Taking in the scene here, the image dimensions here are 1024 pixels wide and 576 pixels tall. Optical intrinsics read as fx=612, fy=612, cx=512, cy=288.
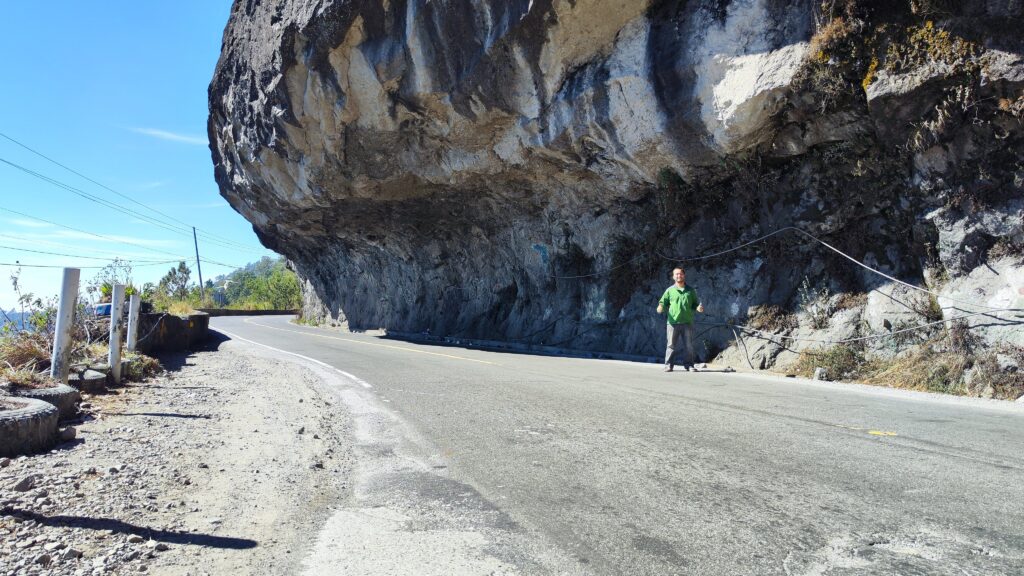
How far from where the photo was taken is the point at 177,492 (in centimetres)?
385

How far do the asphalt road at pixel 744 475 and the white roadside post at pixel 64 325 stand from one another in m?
3.66

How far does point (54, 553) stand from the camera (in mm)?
2822

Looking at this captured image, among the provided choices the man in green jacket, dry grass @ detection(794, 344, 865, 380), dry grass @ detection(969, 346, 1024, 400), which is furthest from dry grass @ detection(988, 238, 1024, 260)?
the man in green jacket

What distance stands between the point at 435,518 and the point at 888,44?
9.48 meters

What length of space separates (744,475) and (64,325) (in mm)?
7206

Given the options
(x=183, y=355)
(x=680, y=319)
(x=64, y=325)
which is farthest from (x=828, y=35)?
(x=183, y=355)

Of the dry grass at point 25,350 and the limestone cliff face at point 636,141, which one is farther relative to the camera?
the limestone cliff face at point 636,141

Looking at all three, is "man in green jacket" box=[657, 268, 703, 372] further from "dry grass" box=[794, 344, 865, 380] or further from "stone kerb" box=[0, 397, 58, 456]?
"stone kerb" box=[0, 397, 58, 456]

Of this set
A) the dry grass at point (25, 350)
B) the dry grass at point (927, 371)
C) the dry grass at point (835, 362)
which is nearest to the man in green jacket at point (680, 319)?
the dry grass at point (835, 362)

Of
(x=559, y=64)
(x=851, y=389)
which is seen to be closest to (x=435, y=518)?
(x=851, y=389)

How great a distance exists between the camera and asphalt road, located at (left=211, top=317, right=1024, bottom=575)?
2812 millimetres

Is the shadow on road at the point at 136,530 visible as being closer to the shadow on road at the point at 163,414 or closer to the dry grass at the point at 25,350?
the shadow on road at the point at 163,414

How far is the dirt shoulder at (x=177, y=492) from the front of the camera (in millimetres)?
2865

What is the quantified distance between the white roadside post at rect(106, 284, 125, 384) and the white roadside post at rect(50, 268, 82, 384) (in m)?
1.62
